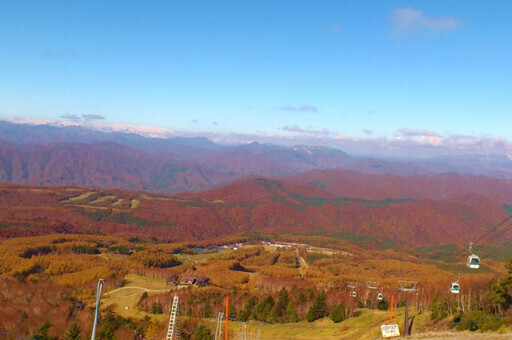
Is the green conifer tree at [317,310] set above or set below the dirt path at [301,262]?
above

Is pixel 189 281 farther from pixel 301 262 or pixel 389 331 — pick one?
pixel 301 262

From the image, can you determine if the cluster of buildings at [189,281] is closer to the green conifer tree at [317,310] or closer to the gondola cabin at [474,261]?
the green conifer tree at [317,310]

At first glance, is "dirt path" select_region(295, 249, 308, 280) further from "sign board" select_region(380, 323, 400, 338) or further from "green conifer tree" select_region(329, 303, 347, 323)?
"sign board" select_region(380, 323, 400, 338)

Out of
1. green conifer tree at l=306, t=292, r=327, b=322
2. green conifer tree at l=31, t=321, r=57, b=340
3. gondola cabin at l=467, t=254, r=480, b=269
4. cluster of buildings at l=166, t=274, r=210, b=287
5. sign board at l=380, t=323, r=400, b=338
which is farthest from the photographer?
cluster of buildings at l=166, t=274, r=210, b=287

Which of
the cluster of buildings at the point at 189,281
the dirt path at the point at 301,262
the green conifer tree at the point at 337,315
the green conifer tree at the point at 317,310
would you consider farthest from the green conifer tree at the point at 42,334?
the dirt path at the point at 301,262

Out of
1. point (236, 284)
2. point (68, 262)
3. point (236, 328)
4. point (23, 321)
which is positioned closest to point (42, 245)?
point (68, 262)

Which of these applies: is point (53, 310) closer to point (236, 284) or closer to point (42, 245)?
point (236, 284)

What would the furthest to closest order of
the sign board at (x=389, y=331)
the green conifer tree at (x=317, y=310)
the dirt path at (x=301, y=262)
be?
the dirt path at (x=301, y=262) < the green conifer tree at (x=317, y=310) < the sign board at (x=389, y=331)

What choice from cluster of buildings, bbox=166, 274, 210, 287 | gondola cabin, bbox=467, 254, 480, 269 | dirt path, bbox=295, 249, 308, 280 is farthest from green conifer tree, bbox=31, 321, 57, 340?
dirt path, bbox=295, 249, 308, 280

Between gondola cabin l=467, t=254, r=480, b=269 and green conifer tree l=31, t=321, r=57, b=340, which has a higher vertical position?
gondola cabin l=467, t=254, r=480, b=269

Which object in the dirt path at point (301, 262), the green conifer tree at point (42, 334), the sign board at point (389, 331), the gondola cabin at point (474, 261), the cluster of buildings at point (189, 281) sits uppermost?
the gondola cabin at point (474, 261)

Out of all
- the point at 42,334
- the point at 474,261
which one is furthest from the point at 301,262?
the point at 474,261
